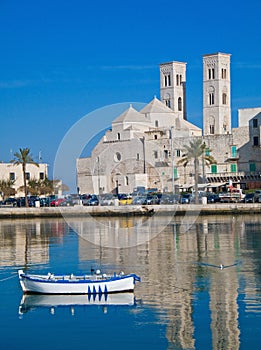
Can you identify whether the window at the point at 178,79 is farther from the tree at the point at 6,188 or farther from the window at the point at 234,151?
the tree at the point at 6,188

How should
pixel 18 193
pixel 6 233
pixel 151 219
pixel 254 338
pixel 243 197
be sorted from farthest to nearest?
1. pixel 18 193
2. pixel 243 197
3. pixel 151 219
4. pixel 6 233
5. pixel 254 338

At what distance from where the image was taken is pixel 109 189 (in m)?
93.6

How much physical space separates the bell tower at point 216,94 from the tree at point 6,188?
28.9 metres

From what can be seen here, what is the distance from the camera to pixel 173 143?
8850 centimetres

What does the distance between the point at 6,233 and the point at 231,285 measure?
28.3 m

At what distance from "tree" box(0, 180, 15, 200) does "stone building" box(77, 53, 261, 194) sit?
35.3 feet

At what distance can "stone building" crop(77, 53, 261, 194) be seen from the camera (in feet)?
277

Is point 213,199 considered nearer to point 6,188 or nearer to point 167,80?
point 6,188

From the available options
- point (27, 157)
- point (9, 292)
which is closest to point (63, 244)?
point (9, 292)

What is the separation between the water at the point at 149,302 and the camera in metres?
19.7

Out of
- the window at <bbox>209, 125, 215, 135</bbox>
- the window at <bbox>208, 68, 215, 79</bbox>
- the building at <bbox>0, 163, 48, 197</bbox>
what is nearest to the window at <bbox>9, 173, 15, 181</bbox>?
the building at <bbox>0, 163, 48, 197</bbox>

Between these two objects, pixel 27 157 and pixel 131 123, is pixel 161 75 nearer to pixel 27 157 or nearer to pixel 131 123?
pixel 131 123

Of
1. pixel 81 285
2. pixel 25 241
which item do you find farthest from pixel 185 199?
pixel 81 285

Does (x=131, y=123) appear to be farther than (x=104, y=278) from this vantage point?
Yes
